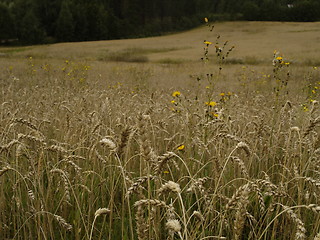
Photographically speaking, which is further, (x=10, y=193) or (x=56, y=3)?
(x=56, y=3)

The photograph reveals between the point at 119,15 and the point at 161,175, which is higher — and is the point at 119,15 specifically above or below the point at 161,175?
above

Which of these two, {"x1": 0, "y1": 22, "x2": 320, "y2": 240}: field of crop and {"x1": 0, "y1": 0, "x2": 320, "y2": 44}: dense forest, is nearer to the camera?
{"x1": 0, "y1": 22, "x2": 320, "y2": 240}: field of crop

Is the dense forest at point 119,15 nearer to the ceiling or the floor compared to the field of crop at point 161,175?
→ nearer to the ceiling

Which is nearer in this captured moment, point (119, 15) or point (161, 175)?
point (161, 175)

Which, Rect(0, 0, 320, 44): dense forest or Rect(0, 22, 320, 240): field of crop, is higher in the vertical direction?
Rect(0, 0, 320, 44): dense forest

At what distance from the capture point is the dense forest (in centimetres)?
4903

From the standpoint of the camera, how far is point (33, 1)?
53.0 m

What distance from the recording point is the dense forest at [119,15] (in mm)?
49031

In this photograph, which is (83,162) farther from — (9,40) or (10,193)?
(9,40)

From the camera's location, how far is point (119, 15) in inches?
2638

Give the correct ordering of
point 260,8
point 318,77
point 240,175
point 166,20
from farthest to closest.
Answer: point 166,20
point 260,8
point 318,77
point 240,175

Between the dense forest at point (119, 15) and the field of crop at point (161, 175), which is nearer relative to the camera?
the field of crop at point (161, 175)

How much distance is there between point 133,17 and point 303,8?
3349 cm

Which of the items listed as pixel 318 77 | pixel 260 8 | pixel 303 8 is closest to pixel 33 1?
pixel 260 8
